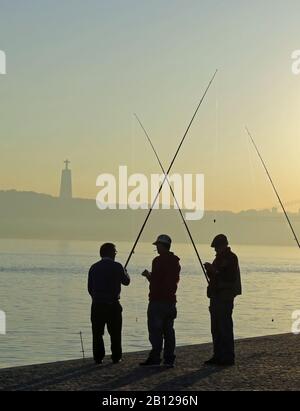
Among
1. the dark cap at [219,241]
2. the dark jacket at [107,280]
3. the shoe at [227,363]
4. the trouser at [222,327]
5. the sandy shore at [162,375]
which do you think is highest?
the dark cap at [219,241]

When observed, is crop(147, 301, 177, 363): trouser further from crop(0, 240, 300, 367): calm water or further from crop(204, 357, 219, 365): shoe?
crop(0, 240, 300, 367): calm water

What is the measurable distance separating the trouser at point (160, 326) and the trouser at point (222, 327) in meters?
0.56

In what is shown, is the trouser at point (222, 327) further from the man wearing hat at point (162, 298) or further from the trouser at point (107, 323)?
the trouser at point (107, 323)

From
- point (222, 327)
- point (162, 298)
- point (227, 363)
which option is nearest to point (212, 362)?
point (227, 363)

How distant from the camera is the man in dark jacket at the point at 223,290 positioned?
41.7ft

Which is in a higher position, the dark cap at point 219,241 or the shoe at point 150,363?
the dark cap at point 219,241

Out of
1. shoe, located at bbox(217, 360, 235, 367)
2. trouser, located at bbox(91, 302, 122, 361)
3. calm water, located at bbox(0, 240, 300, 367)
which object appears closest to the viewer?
shoe, located at bbox(217, 360, 235, 367)

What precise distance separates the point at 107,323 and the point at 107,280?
613mm

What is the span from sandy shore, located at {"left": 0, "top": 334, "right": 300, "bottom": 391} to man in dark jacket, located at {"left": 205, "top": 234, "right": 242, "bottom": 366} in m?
0.37

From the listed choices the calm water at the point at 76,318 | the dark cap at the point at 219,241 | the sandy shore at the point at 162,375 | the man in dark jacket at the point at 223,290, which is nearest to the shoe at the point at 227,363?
the man in dark jacket at the point at 223,290

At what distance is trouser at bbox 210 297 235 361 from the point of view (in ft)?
42.1

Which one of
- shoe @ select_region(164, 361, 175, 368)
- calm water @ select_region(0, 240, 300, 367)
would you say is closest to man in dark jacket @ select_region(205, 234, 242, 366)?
shoe @ select_region(164, 361, 175, 368)
